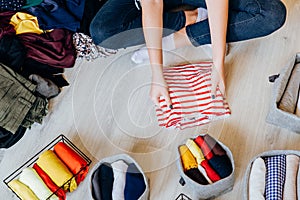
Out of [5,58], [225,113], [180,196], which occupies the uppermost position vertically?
[5,58]

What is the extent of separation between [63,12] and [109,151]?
517mm

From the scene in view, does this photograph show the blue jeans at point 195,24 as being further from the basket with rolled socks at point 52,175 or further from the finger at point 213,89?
the basket with rolled socks at point 52,175

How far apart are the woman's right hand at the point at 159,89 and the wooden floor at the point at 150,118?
20 mm

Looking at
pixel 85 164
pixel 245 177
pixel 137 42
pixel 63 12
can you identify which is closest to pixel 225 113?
pixel 245 177

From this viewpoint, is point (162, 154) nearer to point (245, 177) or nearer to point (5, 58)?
point (245, 177)

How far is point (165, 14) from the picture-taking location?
1467mm

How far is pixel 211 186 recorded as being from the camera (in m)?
1.26

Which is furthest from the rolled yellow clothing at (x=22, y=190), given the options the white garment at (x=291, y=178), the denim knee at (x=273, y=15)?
the denim knee at (x=273, y=15)

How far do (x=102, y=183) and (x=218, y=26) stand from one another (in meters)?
0.58

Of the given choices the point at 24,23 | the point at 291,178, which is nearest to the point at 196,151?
the point at 291,178

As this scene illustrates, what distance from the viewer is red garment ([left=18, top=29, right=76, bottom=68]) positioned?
61.9 inches

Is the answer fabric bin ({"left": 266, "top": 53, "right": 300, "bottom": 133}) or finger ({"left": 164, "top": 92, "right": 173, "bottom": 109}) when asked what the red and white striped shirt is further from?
fabric bin ({"left": 266, "top": 53, "right": 300, "bottom": 133})

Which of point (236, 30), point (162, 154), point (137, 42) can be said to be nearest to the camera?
point (162, 154)

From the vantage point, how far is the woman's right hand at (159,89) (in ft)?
4.08
